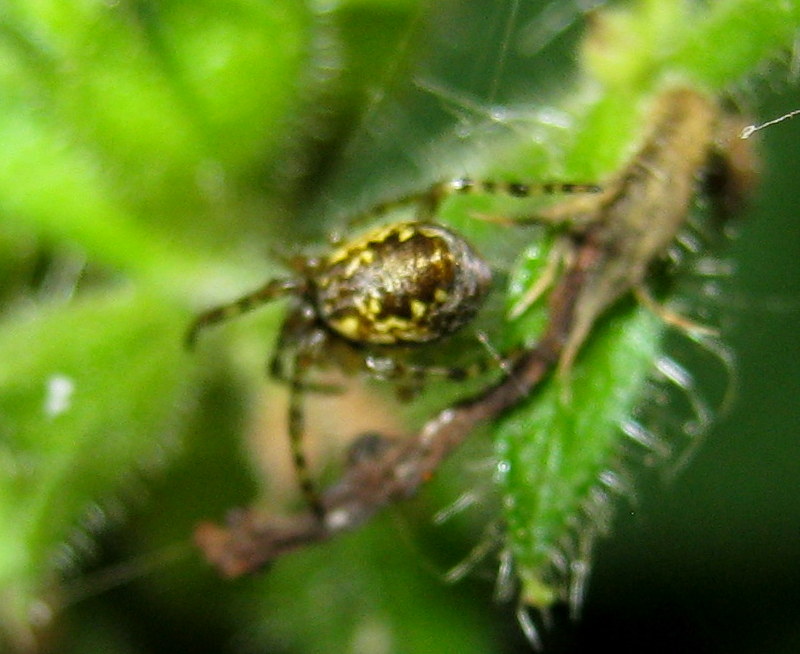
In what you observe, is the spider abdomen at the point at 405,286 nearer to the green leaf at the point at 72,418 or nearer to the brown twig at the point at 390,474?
the brown twig at the point at 390,474

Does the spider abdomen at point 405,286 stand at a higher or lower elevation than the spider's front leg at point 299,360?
higher

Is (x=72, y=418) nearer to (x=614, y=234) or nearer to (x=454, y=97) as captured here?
(x=454, y=97)

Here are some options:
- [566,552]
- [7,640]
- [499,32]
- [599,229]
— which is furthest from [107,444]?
[499,32]

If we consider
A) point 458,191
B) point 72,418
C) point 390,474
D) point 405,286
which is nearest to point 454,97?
point 458,191

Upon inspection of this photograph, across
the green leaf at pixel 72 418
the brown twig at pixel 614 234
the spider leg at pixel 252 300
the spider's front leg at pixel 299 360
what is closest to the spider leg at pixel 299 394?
the spider's front leg at pixel 299 360

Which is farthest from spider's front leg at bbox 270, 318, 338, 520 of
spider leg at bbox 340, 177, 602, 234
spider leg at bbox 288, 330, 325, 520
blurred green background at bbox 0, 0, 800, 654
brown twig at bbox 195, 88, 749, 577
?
brown twig at bbox 195, 88, 749, 577

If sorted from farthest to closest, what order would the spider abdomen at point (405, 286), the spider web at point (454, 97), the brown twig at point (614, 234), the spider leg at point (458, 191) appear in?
the spider web at point (454, 97)
the spider abdomen at point (405, 286)
the spider leg at point (458, 191)
the brown twig at point (614, 234)

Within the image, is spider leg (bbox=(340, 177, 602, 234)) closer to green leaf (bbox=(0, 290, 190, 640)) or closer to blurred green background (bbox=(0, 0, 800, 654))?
blurred green background (bbox=(0, 0, 800, 654))

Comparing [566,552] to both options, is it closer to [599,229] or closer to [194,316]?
[599,229]
